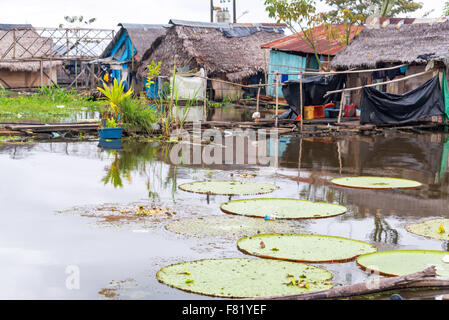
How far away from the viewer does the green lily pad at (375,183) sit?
8.88 m

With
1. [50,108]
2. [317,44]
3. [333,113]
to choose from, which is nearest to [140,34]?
[50,108]

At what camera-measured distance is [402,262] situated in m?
5.38

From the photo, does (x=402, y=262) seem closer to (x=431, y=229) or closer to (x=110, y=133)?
(x=431, y=229)

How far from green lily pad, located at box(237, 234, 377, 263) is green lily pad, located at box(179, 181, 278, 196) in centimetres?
227

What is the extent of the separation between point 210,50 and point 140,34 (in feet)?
16.4

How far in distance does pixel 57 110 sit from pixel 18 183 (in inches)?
529

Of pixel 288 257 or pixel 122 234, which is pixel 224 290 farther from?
pixel 122 234

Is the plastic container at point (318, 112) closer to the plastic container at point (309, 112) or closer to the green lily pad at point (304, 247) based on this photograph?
the plastic container at point (309, 112)

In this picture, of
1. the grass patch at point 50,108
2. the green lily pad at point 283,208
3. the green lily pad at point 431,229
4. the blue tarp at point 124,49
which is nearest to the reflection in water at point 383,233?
the green lily pad at point 431,229

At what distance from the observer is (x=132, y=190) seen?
8.73 m

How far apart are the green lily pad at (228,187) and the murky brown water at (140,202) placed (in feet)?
0.56

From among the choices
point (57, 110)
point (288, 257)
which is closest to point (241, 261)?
point (288, 257)

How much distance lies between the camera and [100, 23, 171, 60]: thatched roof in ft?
103
